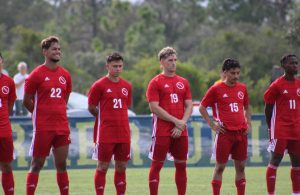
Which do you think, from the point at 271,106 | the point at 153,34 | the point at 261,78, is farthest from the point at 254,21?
the point at 271,106

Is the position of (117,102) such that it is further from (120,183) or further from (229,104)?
(229,104)

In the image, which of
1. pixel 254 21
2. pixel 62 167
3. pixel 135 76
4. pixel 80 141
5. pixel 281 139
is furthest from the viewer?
pixel 254 21

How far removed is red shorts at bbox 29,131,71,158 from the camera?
44.1ft

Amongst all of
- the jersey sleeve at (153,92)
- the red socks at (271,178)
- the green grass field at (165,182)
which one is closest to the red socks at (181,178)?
the jersey sleeve at (153,92)

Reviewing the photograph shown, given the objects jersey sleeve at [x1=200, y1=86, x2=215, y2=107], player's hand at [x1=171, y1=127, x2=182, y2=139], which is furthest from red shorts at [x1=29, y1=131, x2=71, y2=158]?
jersey sleeve at [x1=200, y1=86, x2=215, y2=107]

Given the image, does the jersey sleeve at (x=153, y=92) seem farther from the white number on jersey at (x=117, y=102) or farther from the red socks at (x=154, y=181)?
the red socks at (x=154, y=181)

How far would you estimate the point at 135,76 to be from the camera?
43219mm

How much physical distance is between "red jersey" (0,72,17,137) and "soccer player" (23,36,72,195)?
0.28 metres

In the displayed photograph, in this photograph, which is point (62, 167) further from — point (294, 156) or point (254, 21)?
point (254, 21)

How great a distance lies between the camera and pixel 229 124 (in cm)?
1427

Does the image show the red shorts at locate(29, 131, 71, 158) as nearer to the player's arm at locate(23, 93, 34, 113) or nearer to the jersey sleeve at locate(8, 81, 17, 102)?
the player's arm at locate(23, 93, 34, 113)

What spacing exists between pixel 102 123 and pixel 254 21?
59.5 metres

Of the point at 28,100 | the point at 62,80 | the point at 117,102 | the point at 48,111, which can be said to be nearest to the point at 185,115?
the point at 117,102

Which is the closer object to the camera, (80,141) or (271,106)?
(271,106)
